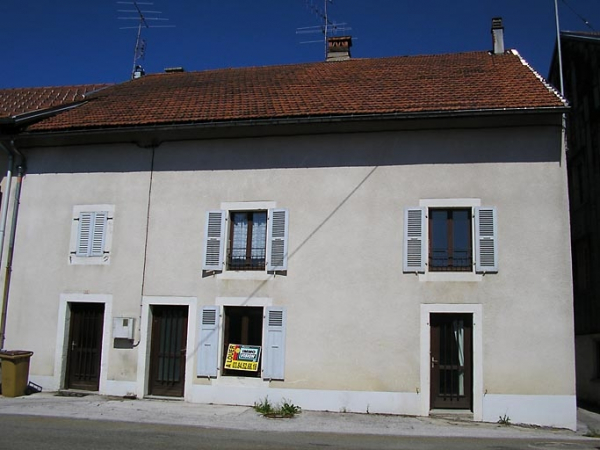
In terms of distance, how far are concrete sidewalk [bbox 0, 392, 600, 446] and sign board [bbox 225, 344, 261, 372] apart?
78 cm

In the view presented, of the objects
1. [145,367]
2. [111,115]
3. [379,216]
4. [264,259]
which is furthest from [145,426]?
[111,115]

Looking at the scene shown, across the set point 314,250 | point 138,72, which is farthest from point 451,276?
point 138,72

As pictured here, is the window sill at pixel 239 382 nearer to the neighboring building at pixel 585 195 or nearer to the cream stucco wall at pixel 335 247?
the cream stucco wall at pixel 335 247

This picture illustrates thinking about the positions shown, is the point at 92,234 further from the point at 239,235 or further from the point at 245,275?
the point at 245,275

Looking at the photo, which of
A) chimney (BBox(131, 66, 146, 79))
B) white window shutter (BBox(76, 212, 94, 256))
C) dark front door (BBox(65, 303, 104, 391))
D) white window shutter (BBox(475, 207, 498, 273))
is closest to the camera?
white window shutter (BBox(475, 207, 498, 273))

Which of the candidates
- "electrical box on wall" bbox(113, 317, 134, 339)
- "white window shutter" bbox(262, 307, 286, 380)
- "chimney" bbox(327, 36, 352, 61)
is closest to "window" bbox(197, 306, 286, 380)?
"white window shutter" bbox(262, 307, 286, 380)

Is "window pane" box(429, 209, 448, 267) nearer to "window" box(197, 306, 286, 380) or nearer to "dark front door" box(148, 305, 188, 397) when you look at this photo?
"window" box(197, 306, 286, 380)

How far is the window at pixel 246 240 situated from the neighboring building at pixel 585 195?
28.0 feet

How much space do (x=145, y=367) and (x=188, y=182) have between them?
13.1 ft

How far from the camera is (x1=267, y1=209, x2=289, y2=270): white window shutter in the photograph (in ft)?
38.3

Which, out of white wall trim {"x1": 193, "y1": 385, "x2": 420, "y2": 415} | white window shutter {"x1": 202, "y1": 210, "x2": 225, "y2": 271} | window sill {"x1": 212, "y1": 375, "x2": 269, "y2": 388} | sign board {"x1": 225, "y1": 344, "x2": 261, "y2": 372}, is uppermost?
white window shutter {"x1": 202, "y1": 210, "x2": 225, "y2": 271}

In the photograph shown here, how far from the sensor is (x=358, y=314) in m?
11.2

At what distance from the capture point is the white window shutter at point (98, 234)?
1259cm

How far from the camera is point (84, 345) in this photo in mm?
12500
